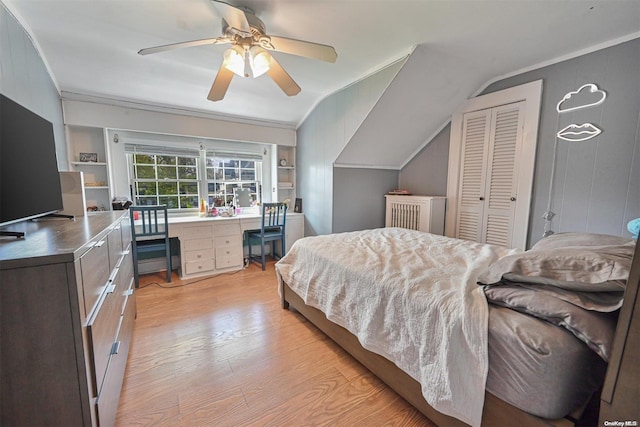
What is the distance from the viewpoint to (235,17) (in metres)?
1.45

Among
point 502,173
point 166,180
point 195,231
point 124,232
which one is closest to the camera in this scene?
point 124,232

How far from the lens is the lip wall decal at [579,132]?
2232 millimetres

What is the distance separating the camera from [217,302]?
258 cm

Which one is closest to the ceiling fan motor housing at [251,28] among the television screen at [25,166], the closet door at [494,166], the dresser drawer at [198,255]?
the television screen at [25,166]

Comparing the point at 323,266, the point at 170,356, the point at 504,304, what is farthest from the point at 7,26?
the point at 504,304

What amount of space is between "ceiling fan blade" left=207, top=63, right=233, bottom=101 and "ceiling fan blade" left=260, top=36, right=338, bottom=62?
0.36 metres

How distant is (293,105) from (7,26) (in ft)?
8.36

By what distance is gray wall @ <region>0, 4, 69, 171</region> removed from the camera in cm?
147

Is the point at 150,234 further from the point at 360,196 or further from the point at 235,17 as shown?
the point at 360,196

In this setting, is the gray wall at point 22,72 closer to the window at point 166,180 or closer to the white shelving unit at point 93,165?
the white shelving unit at point 93,165

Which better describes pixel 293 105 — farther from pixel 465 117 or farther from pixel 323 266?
pixel 323 266

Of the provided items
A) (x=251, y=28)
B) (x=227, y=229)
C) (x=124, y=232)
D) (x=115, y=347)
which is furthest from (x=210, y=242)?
(x=251, y=28)

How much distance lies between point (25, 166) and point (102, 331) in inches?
33.4

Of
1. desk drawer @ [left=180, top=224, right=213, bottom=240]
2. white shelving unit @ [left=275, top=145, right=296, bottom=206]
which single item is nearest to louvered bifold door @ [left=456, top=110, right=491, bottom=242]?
white shelving unit @ [left=275, top=145, right=296, bottom=206]
